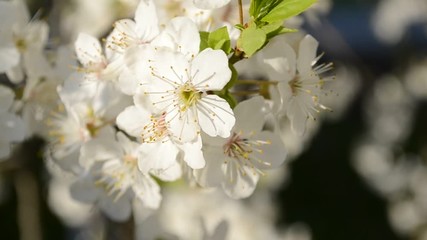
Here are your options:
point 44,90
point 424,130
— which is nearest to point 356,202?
point 424,130

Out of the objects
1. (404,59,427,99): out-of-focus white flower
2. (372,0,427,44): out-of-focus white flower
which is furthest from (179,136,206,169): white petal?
(372,0,427,44): out-of-focus white flower

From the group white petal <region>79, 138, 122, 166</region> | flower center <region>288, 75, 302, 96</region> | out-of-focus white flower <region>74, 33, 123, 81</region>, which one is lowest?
white petal <region>79, 138, 122, 166</region>

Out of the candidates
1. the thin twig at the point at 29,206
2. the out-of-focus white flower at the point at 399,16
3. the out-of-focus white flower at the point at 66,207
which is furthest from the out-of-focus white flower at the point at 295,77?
the out-of-focus white flower at the point at 399,16

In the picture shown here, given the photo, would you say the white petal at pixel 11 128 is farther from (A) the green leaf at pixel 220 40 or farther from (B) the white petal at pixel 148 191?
(A) the green leaf at pixel 220 40

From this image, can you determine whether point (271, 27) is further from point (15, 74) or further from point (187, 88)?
point (15, 74)

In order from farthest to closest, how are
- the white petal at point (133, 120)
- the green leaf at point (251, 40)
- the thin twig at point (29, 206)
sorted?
the thin twig at point (29, 206)
the white petal at point (133, 120)
the green leaf at point (251, 40)

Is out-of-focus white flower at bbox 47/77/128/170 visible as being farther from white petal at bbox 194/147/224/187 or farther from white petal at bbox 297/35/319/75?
white petal at bbox 297/35/319/75

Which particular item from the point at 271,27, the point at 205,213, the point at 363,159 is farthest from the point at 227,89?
the point at 363,159
